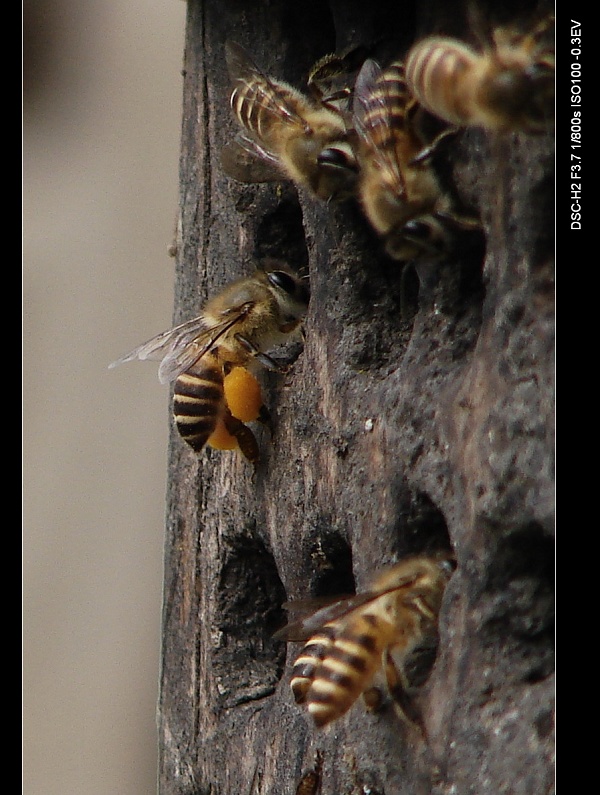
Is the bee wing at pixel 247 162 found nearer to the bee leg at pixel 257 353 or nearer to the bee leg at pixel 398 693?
the bee leg at pixel 257 353

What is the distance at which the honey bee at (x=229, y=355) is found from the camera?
1128mm

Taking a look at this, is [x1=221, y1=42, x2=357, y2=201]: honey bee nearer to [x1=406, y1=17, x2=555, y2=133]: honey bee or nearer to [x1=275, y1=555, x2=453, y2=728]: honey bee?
[x1=406, y1=17, x2=555, y2=133]: honey bee

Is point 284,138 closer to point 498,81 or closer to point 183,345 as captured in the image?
point 183,345

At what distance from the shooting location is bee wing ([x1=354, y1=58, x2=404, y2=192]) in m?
0.86

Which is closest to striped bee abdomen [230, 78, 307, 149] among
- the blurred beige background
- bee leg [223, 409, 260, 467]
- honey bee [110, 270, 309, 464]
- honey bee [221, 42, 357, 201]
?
honey bee [221, 42, 357, 201]

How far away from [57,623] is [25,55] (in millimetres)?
1323

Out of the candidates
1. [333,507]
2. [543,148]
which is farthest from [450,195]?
[333,507]

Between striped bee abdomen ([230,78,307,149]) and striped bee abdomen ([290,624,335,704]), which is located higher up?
striped bee abdomen ([230,78,307,149])

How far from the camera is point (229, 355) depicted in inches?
45.3

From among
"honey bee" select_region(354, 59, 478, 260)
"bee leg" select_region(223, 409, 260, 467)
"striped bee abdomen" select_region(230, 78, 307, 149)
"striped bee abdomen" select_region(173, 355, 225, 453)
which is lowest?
"bee leg" select_region(223, 409, 260, 467)

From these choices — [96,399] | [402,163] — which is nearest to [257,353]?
[402,163]

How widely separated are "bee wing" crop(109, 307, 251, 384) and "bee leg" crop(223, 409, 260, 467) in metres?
0.07

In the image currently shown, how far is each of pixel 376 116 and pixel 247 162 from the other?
1.10 feet

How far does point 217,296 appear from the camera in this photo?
1.19 m
